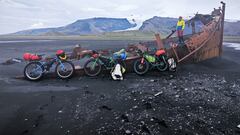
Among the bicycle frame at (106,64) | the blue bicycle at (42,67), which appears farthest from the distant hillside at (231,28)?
the blue bicycle at (42,67)

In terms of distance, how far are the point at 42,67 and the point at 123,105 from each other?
187 inches

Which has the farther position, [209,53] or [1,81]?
[209,53]

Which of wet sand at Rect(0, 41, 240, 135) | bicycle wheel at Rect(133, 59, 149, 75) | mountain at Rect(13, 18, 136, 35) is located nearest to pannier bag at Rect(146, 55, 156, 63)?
bicycle wheel at Rect(133, 59, 149, 75)

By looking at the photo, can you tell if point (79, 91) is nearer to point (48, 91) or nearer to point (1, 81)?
point (48, 91)

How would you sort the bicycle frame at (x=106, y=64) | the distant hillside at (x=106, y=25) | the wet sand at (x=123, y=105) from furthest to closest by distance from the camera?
the distant hillside at (x=106, y=25) < the bicycle frame at (x=106, y=64) < the wet sand at (x=123, y=105)

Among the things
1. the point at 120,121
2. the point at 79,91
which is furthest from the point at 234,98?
the point at 79,91

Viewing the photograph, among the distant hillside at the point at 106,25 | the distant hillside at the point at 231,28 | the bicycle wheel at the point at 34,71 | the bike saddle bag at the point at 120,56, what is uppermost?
the distant hillside at the point at 106,25

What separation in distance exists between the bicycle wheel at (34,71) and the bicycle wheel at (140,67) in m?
4.47

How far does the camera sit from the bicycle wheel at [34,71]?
8.52 metres

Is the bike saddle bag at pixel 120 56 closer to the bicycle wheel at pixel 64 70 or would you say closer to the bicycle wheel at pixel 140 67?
the bicycle wheel at pixel 140 67

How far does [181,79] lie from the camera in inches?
340

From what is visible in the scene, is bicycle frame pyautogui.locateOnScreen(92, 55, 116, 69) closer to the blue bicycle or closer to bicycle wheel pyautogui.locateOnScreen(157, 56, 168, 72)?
the blue bicycle

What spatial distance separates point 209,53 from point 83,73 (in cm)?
797

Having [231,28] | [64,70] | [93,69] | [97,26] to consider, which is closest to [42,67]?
[64,70]
